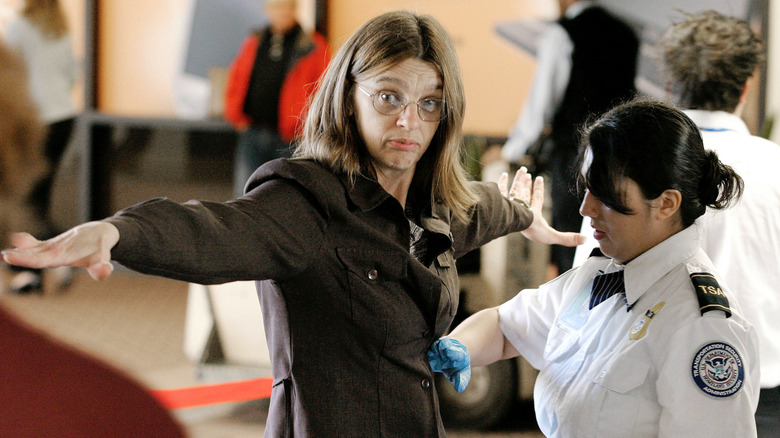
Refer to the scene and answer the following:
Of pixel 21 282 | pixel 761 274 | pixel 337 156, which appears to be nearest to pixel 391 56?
pixel 337 156

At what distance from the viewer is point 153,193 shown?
677cm

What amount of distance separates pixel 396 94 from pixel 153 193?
18.4 feet

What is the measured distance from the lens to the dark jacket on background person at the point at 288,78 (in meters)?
5.48

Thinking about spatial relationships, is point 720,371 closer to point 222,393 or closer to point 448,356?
point 448,356

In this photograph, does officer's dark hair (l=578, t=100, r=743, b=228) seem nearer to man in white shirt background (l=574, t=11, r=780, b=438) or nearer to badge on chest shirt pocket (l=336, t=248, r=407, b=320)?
man in white shirt background (l=574, t=11, r=780, b=438)

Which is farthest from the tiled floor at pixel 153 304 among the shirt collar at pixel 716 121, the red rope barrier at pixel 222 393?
the shirt collar at pixel 716 121

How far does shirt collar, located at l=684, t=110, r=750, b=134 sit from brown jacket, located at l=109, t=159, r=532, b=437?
2.58 feet

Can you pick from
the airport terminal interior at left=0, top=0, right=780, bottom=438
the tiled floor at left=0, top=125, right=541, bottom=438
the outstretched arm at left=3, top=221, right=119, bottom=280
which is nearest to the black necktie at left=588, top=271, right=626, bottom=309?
the outstretched arm at left=3, top=221, right=119, bottom=280

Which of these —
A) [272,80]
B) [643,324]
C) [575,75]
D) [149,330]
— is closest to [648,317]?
[643,324]

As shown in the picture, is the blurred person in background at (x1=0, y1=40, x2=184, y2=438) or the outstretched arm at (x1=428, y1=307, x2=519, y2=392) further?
the outstretched arm at (x1=428, y1=307, x2=519, y2=392)

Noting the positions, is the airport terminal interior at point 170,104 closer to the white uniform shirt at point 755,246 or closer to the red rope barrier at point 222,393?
the red rope barrier at point 222,393

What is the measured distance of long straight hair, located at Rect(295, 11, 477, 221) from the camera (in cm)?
148

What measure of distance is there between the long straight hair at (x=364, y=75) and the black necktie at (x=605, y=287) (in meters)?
0.37

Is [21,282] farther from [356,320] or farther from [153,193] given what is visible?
[356,320]
